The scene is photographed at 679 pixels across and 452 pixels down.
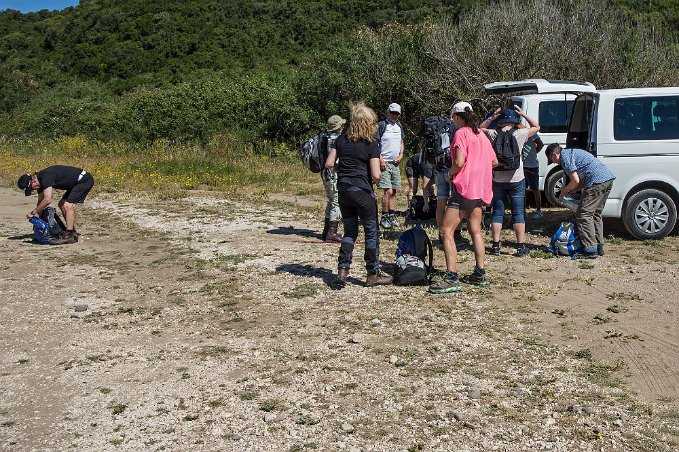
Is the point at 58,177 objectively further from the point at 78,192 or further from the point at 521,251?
the point at 521,251

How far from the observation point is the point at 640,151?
9.79 m

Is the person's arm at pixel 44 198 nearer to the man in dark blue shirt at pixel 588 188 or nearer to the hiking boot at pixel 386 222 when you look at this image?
the hiking boot at pixel 386 222

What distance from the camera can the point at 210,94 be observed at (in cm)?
2725

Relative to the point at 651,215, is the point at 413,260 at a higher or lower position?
lower

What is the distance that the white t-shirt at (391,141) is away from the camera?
10719 mm

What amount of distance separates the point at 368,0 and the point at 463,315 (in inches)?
1991

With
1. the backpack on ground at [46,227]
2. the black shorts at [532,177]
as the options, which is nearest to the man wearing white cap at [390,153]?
the black shorts at [532,177]

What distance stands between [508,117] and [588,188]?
1296 millimetres

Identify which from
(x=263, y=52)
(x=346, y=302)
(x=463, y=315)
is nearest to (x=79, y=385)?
(x=346, y=302)

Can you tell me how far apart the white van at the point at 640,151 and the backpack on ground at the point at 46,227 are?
24.8 ft

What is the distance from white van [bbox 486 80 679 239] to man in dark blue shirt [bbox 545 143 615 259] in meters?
0.64

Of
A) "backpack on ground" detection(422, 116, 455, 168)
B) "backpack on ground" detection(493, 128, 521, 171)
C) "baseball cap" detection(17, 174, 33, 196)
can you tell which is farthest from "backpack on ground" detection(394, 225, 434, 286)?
"baseball cap" detection(17, 174, 33, 196)

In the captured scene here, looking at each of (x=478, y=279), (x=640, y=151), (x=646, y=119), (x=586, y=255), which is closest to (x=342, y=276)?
(x=478, y=279)

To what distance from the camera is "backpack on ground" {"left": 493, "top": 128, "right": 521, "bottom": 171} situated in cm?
882
